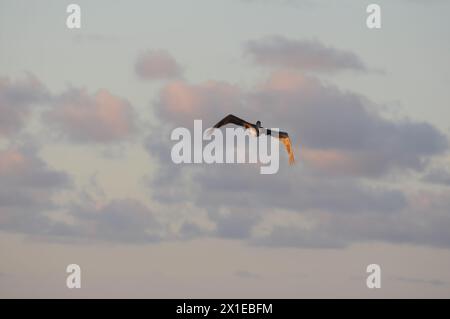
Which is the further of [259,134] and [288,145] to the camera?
[288,145]

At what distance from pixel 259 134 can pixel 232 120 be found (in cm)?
865

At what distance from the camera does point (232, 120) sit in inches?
7500

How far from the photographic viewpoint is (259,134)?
183250 millimetres

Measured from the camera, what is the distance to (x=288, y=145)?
654 ft

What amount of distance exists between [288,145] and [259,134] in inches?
666

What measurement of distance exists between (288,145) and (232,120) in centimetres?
1337
